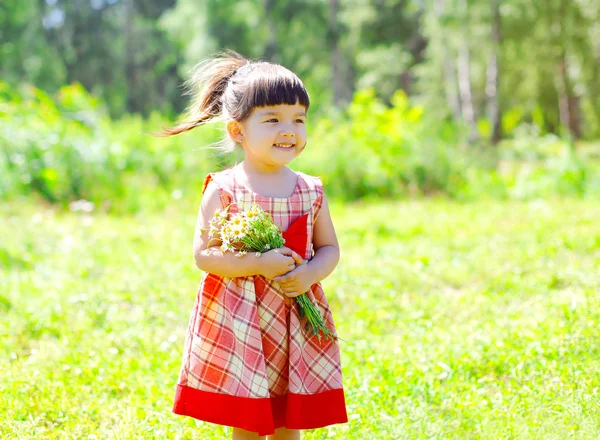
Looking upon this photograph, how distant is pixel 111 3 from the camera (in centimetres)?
3102

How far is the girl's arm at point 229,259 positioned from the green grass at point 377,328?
876 mm

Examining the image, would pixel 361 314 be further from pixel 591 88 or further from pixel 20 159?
pixel 591 88

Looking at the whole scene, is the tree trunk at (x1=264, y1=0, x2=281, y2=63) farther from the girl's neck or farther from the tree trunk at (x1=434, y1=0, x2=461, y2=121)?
the girl's neck

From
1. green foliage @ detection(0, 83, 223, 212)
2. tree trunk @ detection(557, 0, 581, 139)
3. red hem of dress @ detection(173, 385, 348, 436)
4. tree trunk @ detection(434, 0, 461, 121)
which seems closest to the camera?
red hem of dress @ detection(173, 385, 348, 436)

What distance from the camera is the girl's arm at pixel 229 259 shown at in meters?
2.14

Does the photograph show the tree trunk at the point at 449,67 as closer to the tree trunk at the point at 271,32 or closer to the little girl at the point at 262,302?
the tree trunk at the point at 271,32

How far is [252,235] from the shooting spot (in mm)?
2143

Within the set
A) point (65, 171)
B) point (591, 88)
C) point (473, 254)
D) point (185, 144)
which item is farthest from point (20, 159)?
point (591, 88)

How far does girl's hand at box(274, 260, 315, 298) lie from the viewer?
217cm

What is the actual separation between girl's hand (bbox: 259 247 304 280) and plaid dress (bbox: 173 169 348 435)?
8 cm

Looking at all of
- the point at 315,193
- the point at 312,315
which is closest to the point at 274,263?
the point at 312,315

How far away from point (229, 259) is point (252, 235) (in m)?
0.11

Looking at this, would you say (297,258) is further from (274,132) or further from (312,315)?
(274,132)

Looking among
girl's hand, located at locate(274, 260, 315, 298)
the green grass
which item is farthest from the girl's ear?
the green grass
